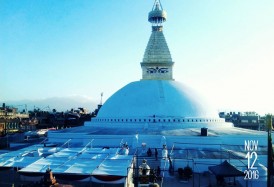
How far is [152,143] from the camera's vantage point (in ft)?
81.9

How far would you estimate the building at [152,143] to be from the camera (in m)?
16.1

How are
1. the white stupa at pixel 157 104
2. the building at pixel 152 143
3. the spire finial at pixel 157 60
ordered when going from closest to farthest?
the building at pixel 152 143, the white stupa at pixel 157 104, the spire finial at pixel 157 60

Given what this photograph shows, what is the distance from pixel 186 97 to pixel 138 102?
16.4 feet

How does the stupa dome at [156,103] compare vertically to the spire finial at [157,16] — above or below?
below

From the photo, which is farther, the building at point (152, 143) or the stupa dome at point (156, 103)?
the stupa dome at point (156, 103)

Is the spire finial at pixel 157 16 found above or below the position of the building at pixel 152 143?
above

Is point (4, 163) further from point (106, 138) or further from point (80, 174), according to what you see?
point (106, 138)

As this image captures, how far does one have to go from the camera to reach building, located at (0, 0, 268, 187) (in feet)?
52.9

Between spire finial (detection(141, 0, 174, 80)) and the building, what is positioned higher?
spire finial (detection(141, 0, 174, 80))

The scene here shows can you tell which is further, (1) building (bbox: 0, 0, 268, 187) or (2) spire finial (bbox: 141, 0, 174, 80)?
(2) spire finial (bbox: 141, 0, 174, 80)

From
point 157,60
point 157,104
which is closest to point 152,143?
point 157,104

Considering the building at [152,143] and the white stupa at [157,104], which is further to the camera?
the white stupa at [157,104]

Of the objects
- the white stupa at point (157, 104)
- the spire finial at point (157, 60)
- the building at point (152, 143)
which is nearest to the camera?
the building at point (152, 143)

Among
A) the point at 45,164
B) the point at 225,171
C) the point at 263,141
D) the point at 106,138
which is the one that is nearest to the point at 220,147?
the point at 263,141
